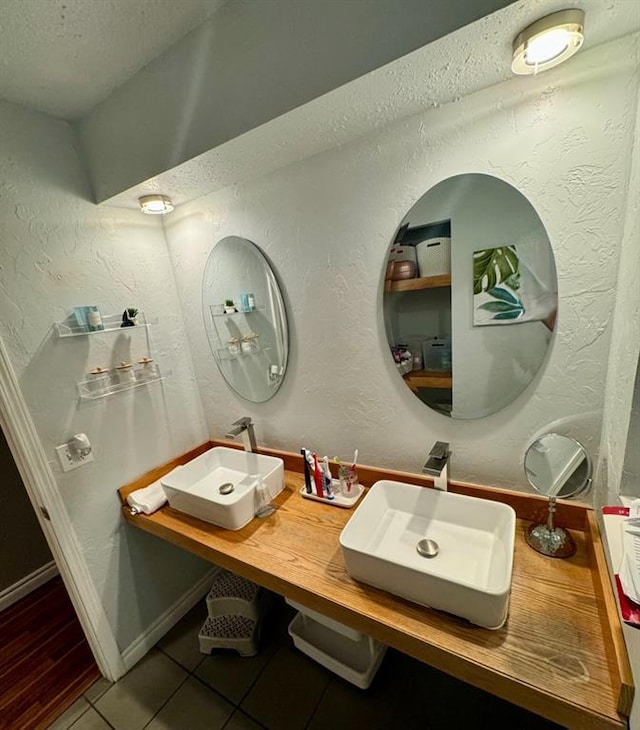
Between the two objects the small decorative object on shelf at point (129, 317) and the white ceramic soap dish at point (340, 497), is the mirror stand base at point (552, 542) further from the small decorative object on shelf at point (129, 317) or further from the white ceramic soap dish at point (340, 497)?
the small decorative object on shelf at point (129, 317)

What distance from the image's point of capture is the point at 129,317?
1.35 m

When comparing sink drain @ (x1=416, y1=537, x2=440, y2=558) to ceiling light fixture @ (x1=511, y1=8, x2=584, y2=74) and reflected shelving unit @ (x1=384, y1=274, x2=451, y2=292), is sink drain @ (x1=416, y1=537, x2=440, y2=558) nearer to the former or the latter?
reflected shelving unit @ (x1=384, y1=274, x2=451, y2=292)

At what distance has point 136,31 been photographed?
0.86 m

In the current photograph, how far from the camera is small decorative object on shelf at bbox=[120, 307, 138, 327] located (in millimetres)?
1349

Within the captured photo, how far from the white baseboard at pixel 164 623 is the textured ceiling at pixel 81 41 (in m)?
2.26

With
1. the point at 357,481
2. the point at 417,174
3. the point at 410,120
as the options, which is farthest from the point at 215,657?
the point at 410,120

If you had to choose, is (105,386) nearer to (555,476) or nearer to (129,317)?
(129,317)

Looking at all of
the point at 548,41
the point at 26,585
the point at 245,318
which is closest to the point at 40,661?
the point at 26,585

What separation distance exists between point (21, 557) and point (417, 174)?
2.93 meters

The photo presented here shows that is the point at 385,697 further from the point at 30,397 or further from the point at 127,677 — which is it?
the point at 30,397

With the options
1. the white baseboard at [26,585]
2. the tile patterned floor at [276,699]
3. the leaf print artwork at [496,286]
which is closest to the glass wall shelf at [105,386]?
the tile patterned floor at [276,699]

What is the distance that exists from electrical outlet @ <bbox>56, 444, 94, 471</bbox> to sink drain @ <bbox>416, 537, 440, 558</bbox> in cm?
131

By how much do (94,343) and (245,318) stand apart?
2.04 feet

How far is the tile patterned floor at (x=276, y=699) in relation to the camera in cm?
113
